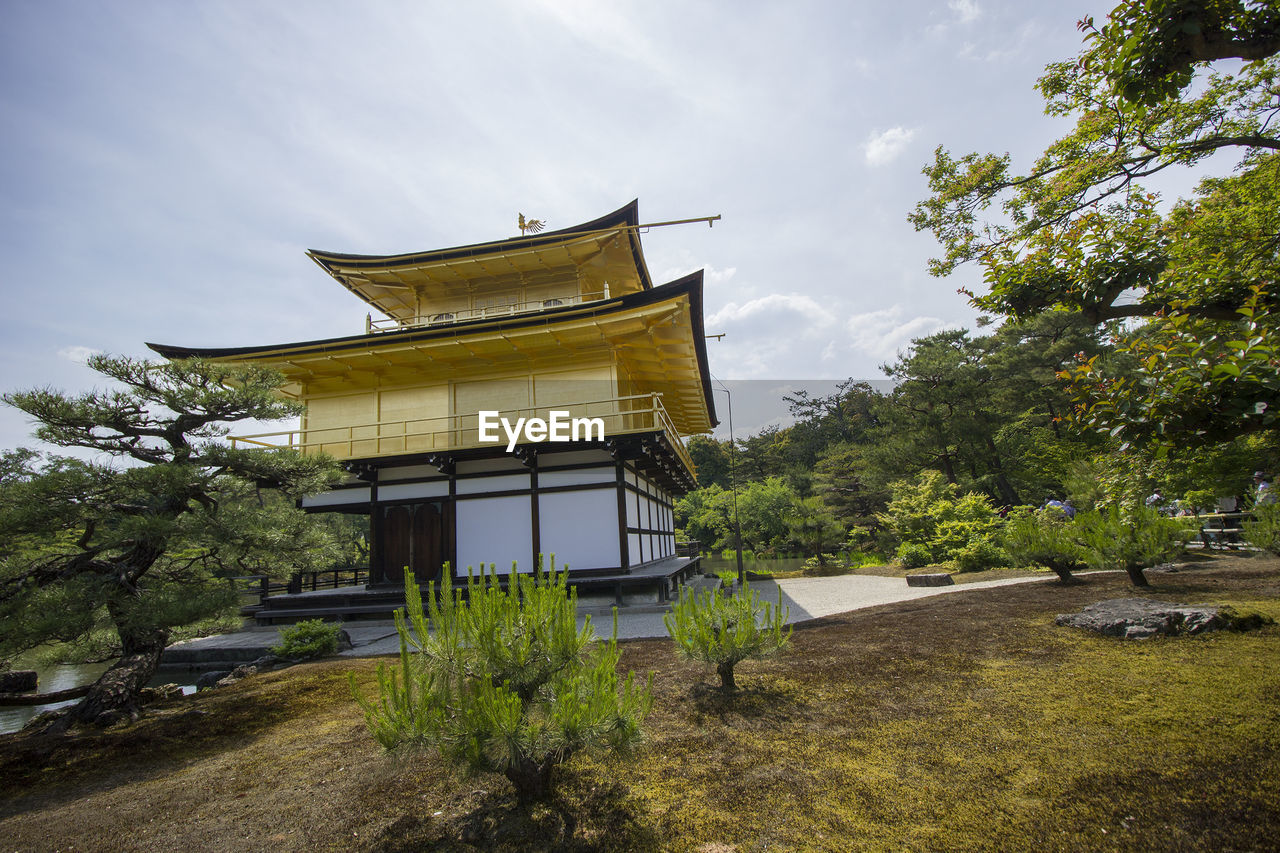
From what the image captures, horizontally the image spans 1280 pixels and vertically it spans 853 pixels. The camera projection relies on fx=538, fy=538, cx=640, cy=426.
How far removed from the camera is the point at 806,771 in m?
3.35

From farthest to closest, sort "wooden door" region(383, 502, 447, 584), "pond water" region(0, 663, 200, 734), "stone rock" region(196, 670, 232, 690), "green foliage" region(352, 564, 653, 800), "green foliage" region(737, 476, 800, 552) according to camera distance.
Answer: "green foliage" region(737, 476, 800, 552)
"wooden door" region(383, 502, 447, 584)
"stone rock" region(196, 670, 232, 690)
"pond water" region(0, 663, 200, 734)
"green foliage" region(352, 564, 653, 800)

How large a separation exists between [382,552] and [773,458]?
3592 cm

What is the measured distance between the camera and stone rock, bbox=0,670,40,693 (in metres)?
8.67

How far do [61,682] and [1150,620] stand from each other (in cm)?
1595

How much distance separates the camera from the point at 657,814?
300cm

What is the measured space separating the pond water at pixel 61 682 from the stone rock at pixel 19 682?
148 mm

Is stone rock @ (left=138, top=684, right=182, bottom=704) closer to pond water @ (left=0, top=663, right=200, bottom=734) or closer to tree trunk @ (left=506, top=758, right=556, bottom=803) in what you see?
pond water @ (left=0, top=663, right=200, bottom=734)

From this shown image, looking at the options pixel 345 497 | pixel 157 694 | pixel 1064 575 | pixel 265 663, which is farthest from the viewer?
pixel 345 497

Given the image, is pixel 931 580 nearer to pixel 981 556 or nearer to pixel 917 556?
pixel 981 556

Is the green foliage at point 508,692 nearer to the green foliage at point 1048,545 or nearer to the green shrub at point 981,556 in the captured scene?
the green foliage at point 1048,545

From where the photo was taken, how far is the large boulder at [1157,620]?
5160 mm

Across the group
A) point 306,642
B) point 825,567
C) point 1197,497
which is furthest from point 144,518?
point 825,567

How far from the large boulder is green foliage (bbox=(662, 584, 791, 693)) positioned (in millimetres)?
3491

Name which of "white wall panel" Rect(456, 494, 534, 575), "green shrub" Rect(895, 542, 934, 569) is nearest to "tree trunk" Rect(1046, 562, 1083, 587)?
"green shrub" Rect(895, 542, 934, 569)
